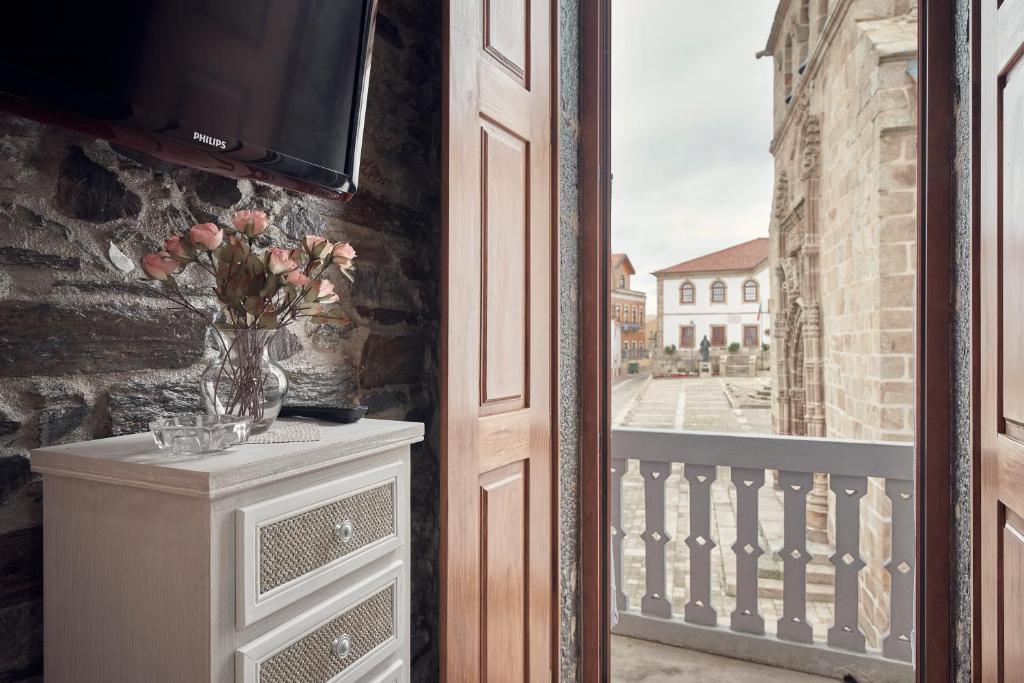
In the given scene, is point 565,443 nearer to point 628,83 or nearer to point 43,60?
point 43,60

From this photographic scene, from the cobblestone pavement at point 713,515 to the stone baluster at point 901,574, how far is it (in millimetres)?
662

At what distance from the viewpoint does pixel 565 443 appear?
2059mm

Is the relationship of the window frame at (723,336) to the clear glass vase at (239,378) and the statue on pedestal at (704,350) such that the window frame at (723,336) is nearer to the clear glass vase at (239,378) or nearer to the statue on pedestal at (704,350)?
the statue on pedestal at (704,350)

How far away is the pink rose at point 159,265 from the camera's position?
0.81 meters

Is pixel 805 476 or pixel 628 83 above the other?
pixel 628 83

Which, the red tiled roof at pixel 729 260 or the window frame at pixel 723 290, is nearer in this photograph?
the red tiled roof at pixel 729 260

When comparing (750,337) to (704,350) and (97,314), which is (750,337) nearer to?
(704,350)

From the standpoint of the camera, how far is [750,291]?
4.40m

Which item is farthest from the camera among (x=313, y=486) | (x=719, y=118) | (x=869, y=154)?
(x=719, y=118)

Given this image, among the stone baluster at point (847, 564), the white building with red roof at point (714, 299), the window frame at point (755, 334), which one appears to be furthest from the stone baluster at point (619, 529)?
the window frame at point (755, 334)

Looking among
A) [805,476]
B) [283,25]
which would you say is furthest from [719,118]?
[283,25]

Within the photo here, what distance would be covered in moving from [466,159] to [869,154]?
301cm

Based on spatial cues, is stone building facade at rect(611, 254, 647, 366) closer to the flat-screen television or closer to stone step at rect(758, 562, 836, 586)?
stone step at rect(758, 562, 836, 586)

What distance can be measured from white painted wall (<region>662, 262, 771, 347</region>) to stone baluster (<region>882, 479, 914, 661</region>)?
189 cm
